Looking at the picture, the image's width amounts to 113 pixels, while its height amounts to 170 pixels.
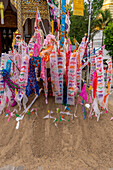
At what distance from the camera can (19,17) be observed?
8.88 m

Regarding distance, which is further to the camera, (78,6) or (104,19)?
(104,19)

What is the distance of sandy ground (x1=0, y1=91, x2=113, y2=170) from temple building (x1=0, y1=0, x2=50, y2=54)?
22.9 ft

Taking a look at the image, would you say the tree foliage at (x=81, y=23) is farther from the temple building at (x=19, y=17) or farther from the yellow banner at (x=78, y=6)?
the yellow banner at (x=78, y=6)

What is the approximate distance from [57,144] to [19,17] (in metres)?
8.19

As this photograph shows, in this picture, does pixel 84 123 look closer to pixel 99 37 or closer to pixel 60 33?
pixel 60 33

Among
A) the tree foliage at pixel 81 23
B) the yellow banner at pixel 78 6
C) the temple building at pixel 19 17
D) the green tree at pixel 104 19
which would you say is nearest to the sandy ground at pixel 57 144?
the yellow banner at pixel 78 6

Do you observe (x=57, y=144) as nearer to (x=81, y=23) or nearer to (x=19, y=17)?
(x=19, y=17)

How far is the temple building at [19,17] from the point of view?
8.88m

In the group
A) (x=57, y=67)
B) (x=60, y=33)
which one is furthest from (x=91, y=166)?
(x=60, y=33)

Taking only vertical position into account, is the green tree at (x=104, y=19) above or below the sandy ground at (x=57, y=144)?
above

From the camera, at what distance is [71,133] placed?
325cm

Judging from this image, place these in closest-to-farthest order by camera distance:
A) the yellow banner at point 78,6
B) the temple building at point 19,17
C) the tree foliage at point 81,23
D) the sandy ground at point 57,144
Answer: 1. the sandy ground at point 57,144
2. the yellow banner at point 78,6
3. the temple building at point 19,17
4. the tree foliage at point 81,23

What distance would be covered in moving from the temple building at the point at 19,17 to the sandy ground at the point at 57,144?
6.99m

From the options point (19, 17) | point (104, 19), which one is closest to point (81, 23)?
point (104, 19)
